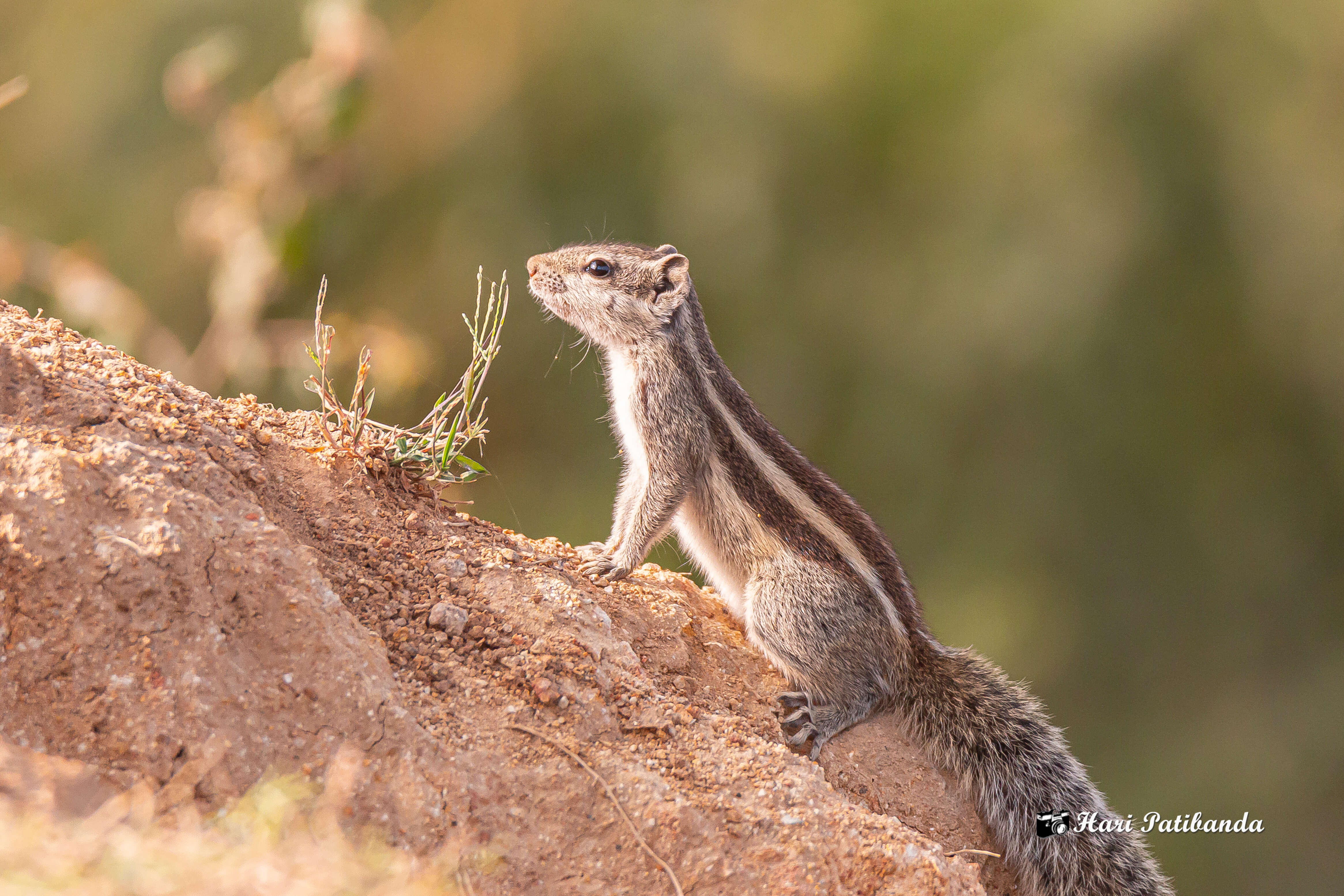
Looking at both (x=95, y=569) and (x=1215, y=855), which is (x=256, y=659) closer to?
(x=95, y=569)

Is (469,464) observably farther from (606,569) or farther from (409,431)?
(606,569)

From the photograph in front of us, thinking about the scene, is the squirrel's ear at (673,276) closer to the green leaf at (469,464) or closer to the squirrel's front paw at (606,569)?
the squirrel's front paw at (606,569)

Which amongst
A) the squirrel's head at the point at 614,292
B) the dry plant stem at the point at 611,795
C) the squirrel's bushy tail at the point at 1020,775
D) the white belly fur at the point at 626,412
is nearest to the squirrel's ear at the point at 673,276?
the squirrel's head at the point at 614,292

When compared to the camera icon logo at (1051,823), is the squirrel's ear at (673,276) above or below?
above

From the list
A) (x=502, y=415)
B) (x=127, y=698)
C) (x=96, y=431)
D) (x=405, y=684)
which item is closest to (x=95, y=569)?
(x=127, y=698)

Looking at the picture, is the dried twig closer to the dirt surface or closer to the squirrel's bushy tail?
the dirt surface

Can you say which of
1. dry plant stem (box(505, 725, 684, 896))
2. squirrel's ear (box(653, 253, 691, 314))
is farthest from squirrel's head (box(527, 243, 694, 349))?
dry plant stem (box(505, 725, 684, 896))

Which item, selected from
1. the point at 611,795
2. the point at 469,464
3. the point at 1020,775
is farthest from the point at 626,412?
the point at 611,795
